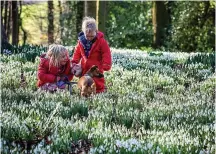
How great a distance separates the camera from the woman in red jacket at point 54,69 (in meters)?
8.67

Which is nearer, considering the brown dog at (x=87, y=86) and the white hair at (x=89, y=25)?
the brown dog at (x=87, y=86)

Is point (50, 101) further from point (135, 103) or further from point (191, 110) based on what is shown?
point (191, 110)

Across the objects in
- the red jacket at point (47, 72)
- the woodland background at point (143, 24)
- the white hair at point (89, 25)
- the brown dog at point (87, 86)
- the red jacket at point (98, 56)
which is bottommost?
the brown dog at point (87, 86)

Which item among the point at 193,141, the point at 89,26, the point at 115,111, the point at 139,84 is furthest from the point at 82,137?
the point at 139,84

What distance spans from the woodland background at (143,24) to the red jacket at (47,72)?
2020 cm

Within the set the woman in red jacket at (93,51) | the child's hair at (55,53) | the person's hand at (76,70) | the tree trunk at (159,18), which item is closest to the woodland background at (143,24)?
the tree trunk at (159,18)

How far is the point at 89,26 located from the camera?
8.98 meters

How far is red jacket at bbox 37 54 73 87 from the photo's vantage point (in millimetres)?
8745

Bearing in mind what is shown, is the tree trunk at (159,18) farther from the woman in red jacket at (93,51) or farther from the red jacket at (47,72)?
the red jacket at (47,72)

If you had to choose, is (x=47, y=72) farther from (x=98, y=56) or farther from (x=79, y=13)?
(x=79, y=13)

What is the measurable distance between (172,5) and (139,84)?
103ft

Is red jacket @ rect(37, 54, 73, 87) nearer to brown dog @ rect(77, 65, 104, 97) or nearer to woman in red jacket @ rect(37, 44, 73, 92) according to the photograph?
woman in red jacket @ rect(37, 44, 73, 92)

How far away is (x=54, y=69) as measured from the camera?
8.98 m

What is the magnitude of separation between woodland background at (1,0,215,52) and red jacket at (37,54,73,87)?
20.2 meters
